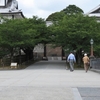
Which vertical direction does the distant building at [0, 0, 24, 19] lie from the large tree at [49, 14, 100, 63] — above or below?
above

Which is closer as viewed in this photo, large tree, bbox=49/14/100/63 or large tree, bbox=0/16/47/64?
large tree, bbox=0/16/47/64

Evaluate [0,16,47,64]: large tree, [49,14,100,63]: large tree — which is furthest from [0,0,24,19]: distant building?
[49,14,100,63]: large tree

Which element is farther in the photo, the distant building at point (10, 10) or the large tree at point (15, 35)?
the distant building at point (10, 10)

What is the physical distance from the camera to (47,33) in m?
43.7

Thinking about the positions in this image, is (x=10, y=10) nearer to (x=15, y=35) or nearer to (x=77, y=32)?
(x=15, y=35)

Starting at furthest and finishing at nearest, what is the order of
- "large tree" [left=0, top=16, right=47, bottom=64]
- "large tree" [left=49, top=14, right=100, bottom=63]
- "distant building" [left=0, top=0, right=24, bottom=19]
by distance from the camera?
"distant building" [left=0, top=0, right=24, bottom=19]
"large tree" [left=49, top=14, right=100, bottom=63]
"large tree" [left=0, top=16, right=47, bottom=64]

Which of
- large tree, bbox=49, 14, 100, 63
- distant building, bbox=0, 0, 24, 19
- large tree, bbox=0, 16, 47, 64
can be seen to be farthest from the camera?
distant building, bbox=0, 0, 24, 19

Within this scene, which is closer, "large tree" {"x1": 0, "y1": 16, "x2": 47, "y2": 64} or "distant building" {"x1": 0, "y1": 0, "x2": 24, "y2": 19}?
"large tree" {"x1": 0, "y1": 16, "x2": 47, "y2": 64}

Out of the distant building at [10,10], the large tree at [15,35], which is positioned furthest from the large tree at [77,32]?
the distant building at [10,10]

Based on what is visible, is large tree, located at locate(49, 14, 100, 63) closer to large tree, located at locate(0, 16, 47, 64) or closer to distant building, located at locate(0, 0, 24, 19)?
large tree, located at locate(0, 16, 47, 64)

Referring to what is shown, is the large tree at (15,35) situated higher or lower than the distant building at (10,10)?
lower

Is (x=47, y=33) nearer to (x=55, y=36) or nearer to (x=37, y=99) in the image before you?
(x=55, y=36)

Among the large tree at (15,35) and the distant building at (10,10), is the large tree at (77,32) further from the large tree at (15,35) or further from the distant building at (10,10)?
the distant building at (10,10)

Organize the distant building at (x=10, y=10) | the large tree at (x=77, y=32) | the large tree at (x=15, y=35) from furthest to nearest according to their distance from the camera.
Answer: the distant building at (x=10, y=10)
the large tree at (x=77, y=32)
the large tree at (x=15, y=35)
